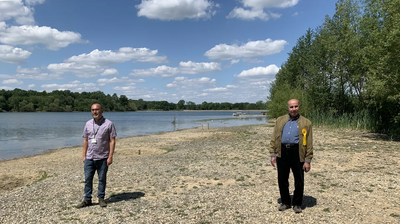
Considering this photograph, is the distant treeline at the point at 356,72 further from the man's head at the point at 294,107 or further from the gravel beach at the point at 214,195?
the man's head at the point at 294,107

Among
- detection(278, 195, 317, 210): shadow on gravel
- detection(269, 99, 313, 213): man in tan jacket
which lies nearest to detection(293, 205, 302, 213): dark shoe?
detection(269, 99, 313, 213): man in tan jacket

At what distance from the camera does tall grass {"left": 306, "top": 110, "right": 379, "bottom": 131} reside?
66.5 ft

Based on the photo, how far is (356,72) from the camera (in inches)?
882

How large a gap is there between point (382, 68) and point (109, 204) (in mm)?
15929

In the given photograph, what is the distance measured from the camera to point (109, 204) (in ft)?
19.3

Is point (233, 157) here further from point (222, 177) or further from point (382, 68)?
point (382, 68)

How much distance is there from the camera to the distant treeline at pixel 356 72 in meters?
14.9

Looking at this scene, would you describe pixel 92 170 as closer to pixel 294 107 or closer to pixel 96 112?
pixel 96 112

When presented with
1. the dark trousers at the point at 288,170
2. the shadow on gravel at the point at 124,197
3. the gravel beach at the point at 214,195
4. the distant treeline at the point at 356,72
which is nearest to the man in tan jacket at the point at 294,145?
the dark trousers at the point at 288,170

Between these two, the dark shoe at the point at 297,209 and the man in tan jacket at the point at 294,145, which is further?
the dark shoe at the point at 297,209

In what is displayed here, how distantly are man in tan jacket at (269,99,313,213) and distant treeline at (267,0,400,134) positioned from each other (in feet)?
41.6

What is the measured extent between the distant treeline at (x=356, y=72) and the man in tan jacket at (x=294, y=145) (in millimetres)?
12668

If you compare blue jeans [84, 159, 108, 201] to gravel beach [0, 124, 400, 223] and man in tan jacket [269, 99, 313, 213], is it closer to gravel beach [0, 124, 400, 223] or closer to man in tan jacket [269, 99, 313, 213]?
gravel beach [0, 124, 400, 223]

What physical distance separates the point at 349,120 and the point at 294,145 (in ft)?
68.2
